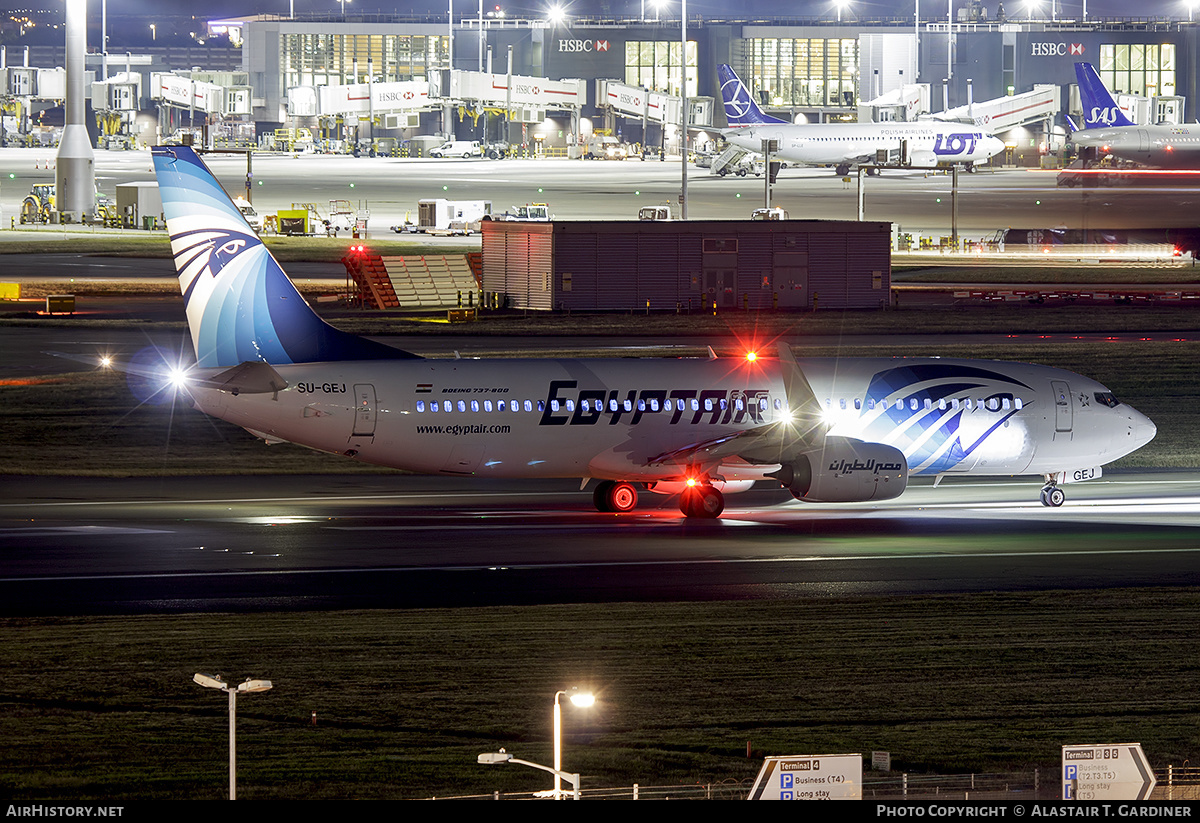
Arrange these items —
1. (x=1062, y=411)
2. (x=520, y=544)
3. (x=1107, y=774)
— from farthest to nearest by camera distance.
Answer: (x=1062, y=411) < (x=520, y=544) < (x=1107, y=774)

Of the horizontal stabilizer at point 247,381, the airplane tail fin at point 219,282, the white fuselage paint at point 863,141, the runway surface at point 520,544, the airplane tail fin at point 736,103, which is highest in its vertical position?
the airplane tail fin at point 736,103

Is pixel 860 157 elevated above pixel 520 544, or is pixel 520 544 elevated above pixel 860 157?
pixel 860 157

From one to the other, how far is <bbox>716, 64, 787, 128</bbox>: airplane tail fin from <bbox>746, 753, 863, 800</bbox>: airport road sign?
170 m

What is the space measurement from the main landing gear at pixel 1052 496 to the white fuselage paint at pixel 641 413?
0.55 metres

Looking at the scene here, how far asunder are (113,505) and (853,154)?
508 feet

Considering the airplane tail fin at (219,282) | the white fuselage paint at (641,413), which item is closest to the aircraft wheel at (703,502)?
the white fuselage paint at (641,413)

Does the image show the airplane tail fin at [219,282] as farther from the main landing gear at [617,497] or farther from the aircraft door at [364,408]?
the main landing gear at [617,497]

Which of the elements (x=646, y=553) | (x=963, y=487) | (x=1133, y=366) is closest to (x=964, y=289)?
(x=1133, y=366)

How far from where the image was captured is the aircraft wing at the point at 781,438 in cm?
4194

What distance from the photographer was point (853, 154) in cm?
19000

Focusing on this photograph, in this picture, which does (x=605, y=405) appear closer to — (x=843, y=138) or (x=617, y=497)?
(x=617, y=497)

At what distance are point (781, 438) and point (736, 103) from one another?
149191mm

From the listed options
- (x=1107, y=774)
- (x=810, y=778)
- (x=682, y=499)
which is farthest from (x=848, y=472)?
(x=810, y=778)

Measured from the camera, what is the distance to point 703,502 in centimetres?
4312
